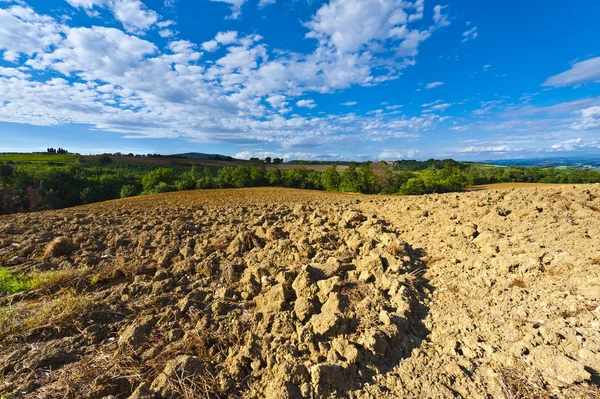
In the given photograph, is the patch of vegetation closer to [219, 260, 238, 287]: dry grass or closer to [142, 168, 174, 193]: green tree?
[219, 260, 238, 287]: dry grass

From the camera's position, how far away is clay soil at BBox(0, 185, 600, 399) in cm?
229

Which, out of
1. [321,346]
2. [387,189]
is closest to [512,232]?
[321,346]

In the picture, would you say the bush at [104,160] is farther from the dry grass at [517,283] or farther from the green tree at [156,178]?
the dry grass at [517,283]

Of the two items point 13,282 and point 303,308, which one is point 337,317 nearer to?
point 303,308

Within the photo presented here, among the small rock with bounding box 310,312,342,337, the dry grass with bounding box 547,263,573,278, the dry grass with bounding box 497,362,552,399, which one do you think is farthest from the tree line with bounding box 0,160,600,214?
the dry grass with bounding box 497,362,552,399

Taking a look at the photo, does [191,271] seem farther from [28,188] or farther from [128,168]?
[128,168]

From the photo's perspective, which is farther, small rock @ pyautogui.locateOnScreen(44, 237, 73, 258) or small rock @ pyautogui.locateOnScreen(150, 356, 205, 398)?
small rock @ pyautogui.locateOnScreen(44, 237, 73, 258)

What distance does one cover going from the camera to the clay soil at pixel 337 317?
7.53ft

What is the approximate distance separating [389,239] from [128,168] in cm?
6382

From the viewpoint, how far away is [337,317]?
9.59 ft

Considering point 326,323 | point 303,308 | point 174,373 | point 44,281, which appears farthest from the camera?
point 44,281

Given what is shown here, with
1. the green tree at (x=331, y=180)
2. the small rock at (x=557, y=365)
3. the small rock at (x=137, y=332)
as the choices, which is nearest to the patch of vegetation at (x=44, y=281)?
the small rock at (x=137, y=332)

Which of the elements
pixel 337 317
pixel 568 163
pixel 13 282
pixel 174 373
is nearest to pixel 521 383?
pixel 337 317

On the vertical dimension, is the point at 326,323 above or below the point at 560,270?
below
